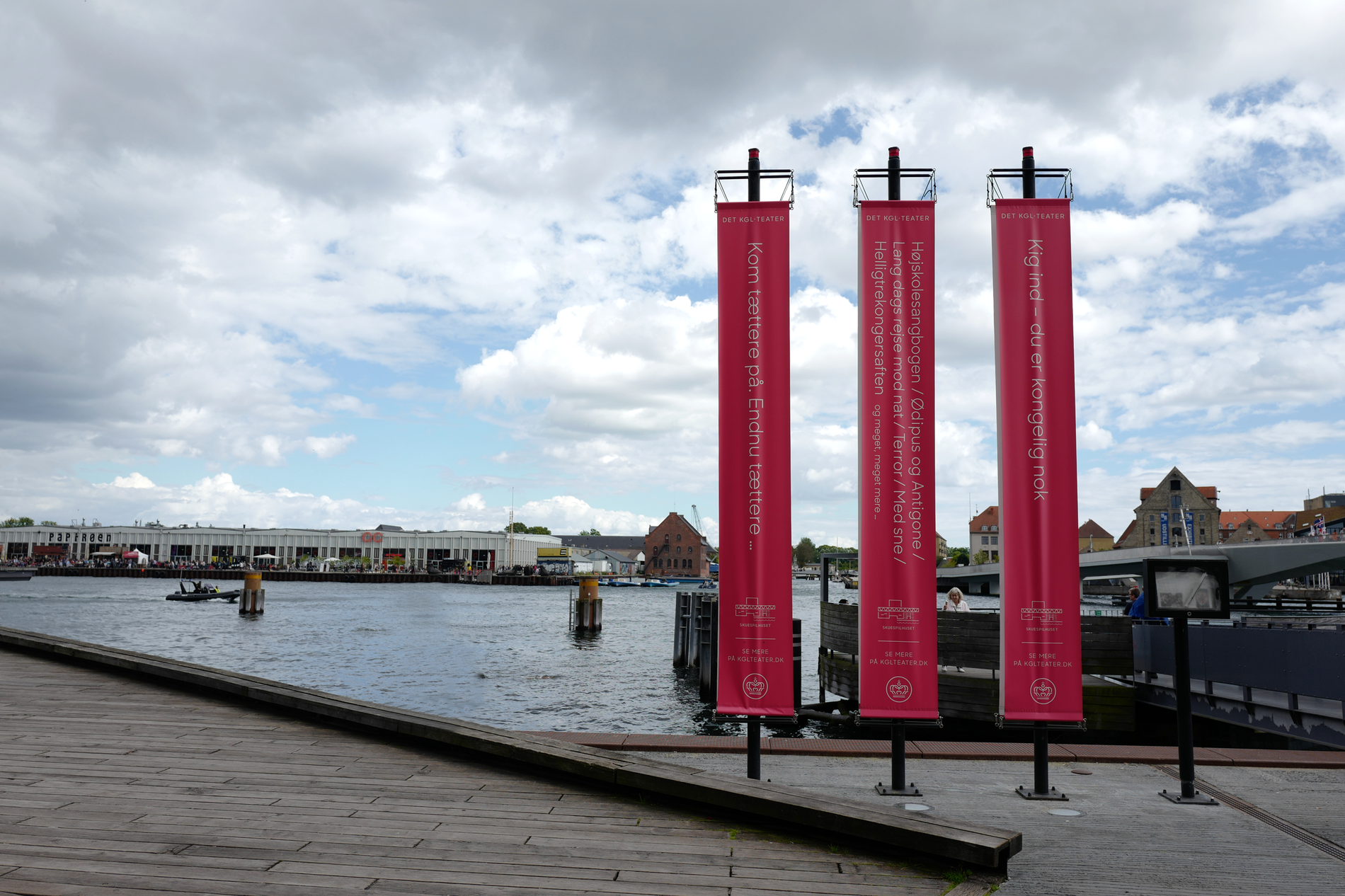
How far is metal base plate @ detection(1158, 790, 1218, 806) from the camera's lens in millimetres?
6969

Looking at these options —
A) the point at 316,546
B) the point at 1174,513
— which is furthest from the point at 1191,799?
the point at 316,546

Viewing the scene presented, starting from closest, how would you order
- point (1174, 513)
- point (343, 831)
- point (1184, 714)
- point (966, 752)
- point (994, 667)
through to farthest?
point (343, 831) < point (1184, 714) < point (966, 752) < point (994, 667) < point (1174, 513)

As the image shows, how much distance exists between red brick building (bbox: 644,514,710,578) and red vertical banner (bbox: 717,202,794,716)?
160509mm

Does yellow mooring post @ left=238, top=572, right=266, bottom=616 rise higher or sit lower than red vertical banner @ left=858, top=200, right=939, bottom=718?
lower

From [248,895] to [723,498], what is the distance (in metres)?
4.58

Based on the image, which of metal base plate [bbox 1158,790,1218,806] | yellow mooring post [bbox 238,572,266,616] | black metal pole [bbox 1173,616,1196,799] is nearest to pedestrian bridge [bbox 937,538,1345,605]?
yellow mooring post [bbox 238,572,266,616]

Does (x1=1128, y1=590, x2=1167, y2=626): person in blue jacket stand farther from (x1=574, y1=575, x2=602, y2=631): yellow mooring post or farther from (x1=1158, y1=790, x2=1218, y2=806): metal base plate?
(x1=574, y1=575, x2=602, y2=631): yellow mooring post

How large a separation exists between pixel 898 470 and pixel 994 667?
9.84 m

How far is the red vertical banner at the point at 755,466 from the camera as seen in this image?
7.37 m

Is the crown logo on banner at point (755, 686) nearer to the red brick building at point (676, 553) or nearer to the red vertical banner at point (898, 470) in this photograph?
the red vertical banner at point (898, 470)

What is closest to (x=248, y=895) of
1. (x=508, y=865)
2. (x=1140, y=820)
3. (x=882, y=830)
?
(x=508, y=865)

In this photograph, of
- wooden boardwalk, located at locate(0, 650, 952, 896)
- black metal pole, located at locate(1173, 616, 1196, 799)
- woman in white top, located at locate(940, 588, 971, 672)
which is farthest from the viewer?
woman in white top, located at locate(940, 588, 971, 672)

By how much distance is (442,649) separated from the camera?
40.0m

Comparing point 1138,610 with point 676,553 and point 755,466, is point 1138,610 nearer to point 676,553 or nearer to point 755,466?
point 755,466
